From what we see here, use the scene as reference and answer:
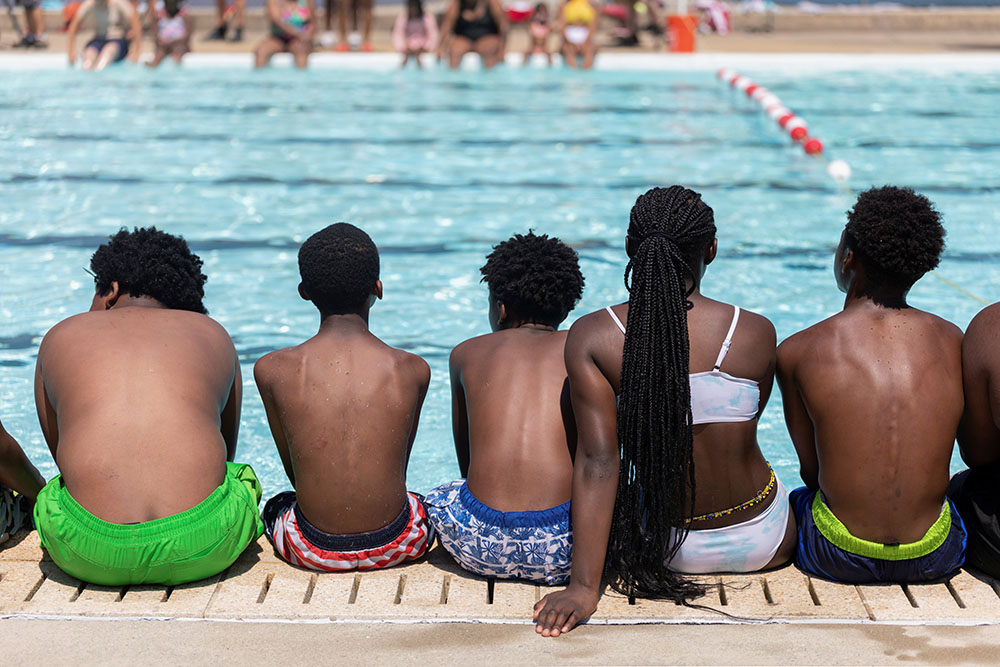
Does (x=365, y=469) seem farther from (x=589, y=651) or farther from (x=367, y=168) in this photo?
(x=367, y=168)

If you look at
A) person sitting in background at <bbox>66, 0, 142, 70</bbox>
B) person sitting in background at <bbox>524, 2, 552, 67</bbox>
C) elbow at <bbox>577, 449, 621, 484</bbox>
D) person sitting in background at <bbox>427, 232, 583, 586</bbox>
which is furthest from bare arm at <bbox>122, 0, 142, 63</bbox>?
elbow at <bbox>577, 449, 621, 484</bbox>

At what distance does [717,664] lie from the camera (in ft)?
8.82

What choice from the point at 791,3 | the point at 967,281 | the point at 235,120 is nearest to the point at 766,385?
the point at 967,281

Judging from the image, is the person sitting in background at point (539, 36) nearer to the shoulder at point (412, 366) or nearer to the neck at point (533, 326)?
the neck at point (533, 326)

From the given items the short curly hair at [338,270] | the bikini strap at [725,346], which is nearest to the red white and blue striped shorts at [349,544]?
the short curly hair at [338,270]

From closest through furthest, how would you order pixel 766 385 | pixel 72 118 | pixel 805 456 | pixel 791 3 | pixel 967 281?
pixel 766 385
pixel 805 456
pixel 967 281
pixel 72 118
pixel 791 3

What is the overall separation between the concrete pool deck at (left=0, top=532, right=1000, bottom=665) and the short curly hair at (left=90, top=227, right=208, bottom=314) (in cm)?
85

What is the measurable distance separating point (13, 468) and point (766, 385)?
2138 mm

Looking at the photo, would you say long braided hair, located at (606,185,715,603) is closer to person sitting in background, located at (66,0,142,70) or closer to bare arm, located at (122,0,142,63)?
person sitting in background, located at (66,0,142,70)

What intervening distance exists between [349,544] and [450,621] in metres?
0.45

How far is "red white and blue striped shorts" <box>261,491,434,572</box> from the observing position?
3232 mm

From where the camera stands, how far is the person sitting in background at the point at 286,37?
15953 millimetres

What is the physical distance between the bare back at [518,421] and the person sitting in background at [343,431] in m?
0.18

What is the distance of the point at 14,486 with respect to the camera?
340cm
